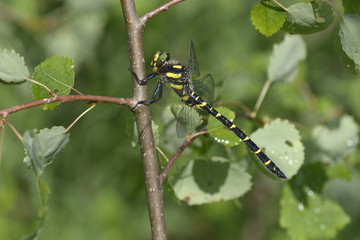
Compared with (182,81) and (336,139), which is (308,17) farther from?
(336,139)

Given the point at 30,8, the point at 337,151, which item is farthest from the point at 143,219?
the point at 337,151

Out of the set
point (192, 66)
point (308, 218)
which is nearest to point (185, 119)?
point (192, 66)

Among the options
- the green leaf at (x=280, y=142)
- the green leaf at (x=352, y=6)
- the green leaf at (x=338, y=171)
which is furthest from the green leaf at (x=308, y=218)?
the green leaf at (x=352, y=6)

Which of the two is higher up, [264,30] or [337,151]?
[264,30]

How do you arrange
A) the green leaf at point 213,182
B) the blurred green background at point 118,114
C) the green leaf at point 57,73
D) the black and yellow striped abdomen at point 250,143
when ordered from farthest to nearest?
the blurred green background at point 118,114 → the green leaf at point 213,182 → the black and yellow striped abdomen at point 250,143 → the green leaf at point 57,73

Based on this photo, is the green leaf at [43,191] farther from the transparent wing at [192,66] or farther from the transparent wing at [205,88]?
the transparent wing at [192,66]

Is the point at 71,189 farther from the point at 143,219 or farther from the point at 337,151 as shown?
the point at 337,151
